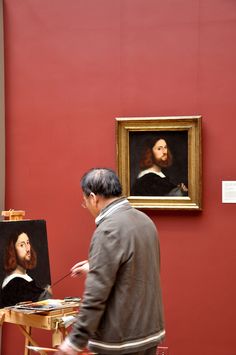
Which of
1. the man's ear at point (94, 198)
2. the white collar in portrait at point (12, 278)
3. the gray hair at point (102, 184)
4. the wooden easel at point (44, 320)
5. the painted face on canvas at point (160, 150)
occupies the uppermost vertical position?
the painted face on canvas at point (160, 150)

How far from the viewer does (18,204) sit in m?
5.35

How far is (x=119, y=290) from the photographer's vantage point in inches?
128

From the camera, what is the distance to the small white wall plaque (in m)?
4.83

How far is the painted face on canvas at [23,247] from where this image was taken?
4461 mm

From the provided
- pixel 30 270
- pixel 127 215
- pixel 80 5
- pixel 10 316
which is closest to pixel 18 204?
pixel 30 270

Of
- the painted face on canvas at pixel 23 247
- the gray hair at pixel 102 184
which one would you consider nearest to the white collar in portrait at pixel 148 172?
the painted face on canvas at pixel 23 247

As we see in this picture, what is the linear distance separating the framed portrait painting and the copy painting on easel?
0.89 m

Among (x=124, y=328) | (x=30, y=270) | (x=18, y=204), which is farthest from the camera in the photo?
(x=18, y=204)

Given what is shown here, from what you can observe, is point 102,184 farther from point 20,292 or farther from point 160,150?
point 160,150

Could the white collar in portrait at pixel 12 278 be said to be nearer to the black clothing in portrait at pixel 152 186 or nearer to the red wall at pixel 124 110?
the red wall at pixel 124 110

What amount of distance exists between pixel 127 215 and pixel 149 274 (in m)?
0.36

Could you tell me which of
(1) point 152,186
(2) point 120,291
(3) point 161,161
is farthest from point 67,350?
(3) point 161,161

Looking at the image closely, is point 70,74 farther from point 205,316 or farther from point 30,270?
point 205,316

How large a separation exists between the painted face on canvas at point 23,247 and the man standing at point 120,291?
127 cm
